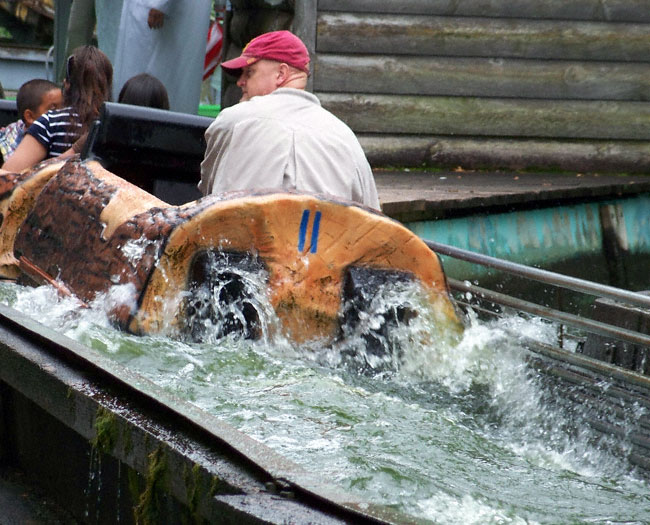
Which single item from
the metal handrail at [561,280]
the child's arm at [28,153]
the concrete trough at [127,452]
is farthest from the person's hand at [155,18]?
the concrete trough at [127,452]

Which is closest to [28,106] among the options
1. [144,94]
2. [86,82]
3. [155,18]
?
[86,82]

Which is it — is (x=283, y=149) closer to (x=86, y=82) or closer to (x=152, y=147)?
(x=152, y=147)

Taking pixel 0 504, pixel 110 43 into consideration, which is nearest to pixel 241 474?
A: pixel 0 504

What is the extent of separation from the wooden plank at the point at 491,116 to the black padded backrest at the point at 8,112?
6.89 ft

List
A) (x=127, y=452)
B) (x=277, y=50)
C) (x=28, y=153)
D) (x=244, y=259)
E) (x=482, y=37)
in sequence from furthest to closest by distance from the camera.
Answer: (x=482, y=37) < (x=28, y=153) < (x=277, y=50) < (x=244, y=259) < (x=127, y=452)

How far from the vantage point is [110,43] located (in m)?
8.80

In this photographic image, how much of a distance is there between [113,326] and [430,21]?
4795 millimetres

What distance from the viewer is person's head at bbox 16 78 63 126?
6.14m

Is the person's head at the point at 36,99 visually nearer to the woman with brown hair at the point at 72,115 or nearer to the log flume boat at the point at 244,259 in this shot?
the woman with brown hair at the point at 72,115

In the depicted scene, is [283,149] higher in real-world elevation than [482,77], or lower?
lower

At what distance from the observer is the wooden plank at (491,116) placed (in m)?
7.56

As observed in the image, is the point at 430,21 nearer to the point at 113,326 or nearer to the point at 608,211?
the point at 608,211

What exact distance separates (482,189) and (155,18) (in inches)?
107

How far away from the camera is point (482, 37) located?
7598 millimetres
